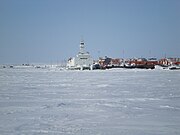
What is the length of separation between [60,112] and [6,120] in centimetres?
209

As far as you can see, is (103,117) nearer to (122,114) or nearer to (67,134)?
(122,114)

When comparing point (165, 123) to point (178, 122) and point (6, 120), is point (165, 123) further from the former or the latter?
point (6, 120)

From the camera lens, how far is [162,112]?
10180 mm

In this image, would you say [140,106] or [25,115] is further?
[140,106]

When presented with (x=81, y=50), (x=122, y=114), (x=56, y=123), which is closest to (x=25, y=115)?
(x=56, y=123)

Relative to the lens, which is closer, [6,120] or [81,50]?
[6,120]

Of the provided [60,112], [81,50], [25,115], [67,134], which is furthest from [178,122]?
[81,50]

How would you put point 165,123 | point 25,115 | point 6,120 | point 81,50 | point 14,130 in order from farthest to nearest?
point 81,50, point 25,115, point 6,120, point 165,123, point 14,130

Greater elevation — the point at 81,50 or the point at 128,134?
the point at 81,50

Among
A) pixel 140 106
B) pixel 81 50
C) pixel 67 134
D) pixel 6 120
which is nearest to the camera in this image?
pixel 67 134

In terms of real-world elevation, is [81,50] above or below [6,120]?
above

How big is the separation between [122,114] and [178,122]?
2072 mm

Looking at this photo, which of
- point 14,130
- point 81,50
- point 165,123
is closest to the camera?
point 14,130

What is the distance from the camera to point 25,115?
9.73 meters
